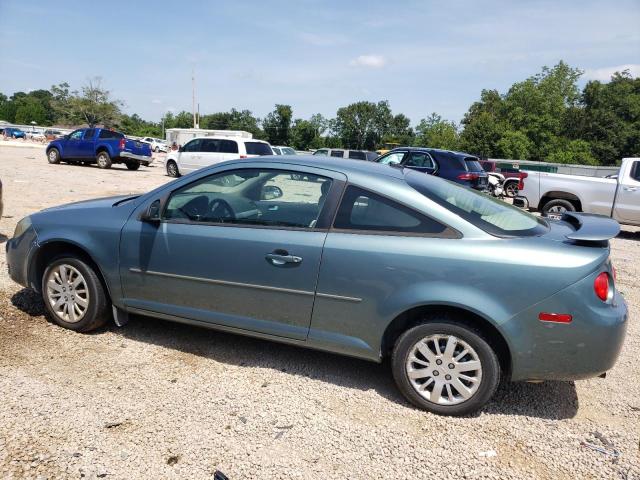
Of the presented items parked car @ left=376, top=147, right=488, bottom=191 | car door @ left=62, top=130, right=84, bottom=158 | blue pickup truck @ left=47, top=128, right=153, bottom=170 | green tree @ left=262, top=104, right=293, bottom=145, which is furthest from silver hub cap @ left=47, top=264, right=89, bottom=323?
green tree @ left=262, top=104, right=293, bottom=145

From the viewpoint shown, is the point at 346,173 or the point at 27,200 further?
the point at 27,200

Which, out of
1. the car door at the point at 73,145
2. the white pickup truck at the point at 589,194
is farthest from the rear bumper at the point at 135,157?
the white pickup truck at the point at 589,194

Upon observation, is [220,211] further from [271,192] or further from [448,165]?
[448,165]

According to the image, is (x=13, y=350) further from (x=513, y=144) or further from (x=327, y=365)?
(x=513, y=144)

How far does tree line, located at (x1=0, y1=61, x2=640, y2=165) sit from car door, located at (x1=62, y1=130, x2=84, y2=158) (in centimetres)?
4796

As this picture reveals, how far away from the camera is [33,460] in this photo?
2424mm

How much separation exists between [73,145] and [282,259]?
19.1 m

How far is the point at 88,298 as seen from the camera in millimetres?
3768

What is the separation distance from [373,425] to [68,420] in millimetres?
1811

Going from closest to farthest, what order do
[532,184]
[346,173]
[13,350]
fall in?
[346,173], [13,350], [532,184]

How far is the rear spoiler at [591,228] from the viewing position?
112 inches

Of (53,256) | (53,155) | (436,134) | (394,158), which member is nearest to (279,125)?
(436,134)

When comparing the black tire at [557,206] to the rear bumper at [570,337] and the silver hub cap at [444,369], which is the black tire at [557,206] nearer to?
the rear bumper at [570,337]

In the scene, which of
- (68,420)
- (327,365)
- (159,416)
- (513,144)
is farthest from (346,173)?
(513,144)
